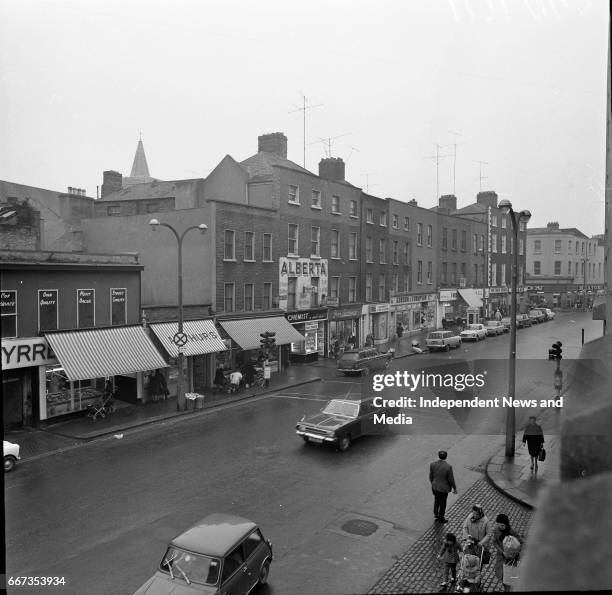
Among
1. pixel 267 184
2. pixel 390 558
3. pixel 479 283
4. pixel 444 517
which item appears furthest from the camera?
pixel 267 184

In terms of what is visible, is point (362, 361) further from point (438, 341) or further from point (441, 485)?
point (441, 485)

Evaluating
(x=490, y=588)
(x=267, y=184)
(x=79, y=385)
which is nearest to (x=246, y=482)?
(x=490, y=588)

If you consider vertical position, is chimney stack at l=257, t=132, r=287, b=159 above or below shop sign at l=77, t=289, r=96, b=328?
above

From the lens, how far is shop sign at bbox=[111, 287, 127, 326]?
20969 mm

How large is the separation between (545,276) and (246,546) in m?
8.33

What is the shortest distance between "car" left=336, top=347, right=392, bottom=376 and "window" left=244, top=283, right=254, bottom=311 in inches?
213

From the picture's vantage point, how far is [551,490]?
1.25m

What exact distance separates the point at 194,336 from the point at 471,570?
18.4 meters

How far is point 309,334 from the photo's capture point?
1257 inches

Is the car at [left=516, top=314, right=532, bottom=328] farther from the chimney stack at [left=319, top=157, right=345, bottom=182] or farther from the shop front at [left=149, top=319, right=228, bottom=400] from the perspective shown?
the chimney stack at [left=319, top=157, right=345, bottom=182]

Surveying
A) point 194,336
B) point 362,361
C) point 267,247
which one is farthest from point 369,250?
point 194,336

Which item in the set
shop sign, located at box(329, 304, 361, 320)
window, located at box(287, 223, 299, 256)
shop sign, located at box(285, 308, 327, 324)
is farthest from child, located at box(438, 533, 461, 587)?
shop sign, located at box(329, 304, 361, 320)

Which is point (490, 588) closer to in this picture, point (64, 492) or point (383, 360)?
point (64, 492)

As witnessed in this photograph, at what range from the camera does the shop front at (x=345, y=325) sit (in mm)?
33812
